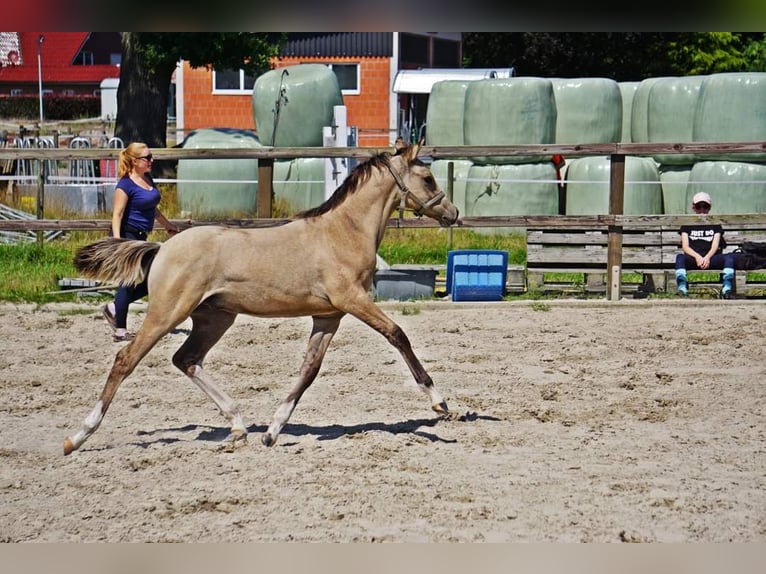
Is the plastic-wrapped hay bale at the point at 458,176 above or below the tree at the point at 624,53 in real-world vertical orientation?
below

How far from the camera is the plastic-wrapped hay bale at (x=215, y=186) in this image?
17.6 metres

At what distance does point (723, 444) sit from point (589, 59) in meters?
30.9

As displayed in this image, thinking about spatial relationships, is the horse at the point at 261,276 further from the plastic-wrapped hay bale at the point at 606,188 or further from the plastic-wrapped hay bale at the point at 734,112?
the plastic-wrapped hay bale at the point at 734,112

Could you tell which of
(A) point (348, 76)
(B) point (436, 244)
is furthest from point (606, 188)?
(A) point (348, 76)

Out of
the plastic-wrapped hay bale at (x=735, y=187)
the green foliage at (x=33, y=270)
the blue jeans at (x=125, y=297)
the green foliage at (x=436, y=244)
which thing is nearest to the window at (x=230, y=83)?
the green foliage at (x=436, y=244)

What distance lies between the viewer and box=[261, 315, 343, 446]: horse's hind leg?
18.6 ft

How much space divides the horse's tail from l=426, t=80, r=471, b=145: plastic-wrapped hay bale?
13.6 metres

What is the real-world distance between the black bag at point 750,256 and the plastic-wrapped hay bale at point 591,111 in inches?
269

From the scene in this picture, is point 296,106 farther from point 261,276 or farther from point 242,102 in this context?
point 261,276

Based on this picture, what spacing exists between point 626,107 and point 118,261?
1502 cm

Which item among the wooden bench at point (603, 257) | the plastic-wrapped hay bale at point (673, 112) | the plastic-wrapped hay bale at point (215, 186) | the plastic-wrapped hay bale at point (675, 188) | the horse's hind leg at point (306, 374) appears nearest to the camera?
the horse's hind leg at point (306, 374)

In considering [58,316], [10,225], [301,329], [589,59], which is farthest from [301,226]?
[589,59]

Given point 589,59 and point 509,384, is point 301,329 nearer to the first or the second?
point 509,384
